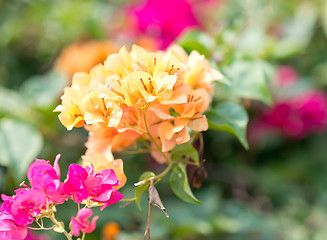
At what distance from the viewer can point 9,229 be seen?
0.50 m

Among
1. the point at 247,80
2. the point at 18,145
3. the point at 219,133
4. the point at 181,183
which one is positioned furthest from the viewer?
the point at 219,133

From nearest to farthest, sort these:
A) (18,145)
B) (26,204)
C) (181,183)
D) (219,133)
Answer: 1. (26,204)
2. (181,183)
3. (18,145)
4. (219,133)

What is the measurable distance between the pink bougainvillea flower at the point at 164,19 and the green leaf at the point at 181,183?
67 cm

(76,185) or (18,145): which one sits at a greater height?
(76,185)

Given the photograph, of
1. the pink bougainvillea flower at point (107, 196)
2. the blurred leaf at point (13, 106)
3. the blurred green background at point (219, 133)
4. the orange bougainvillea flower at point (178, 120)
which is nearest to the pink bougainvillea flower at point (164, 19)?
the blurred green background at point (219, 133)

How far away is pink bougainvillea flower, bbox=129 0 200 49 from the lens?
4.11 feet

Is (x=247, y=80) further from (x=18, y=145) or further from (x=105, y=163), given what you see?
(x=18, y=145)

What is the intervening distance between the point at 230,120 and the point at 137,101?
0.66 ft

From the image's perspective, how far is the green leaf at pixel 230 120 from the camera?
0.64 meters

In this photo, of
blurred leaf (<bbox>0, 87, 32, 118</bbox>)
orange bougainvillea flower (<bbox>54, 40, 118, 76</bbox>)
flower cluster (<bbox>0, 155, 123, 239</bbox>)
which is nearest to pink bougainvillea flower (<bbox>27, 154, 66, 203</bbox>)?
flower cluster (<bbox>0, 155, 123, 239</bbox>)

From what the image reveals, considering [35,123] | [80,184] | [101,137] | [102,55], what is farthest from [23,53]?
[80,184]

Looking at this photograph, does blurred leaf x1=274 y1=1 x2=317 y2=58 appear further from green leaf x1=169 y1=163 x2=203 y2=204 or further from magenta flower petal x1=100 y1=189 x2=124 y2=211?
magenta flower petal x1=100 y1=189 x2=124 y2=211

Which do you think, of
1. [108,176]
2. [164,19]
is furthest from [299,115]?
[108,176]

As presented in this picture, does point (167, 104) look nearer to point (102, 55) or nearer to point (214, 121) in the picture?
point (214, 121)
